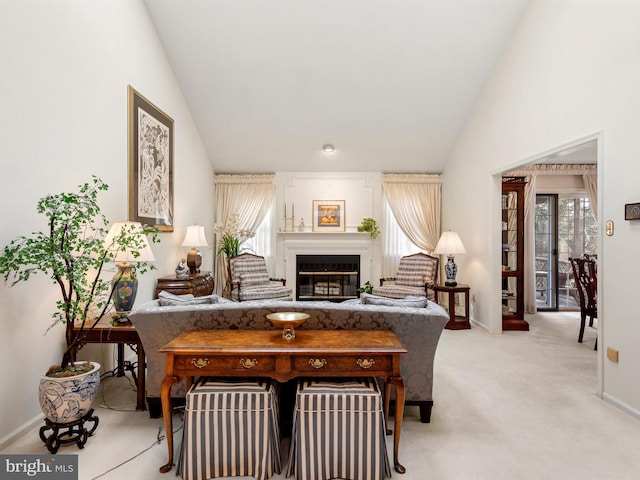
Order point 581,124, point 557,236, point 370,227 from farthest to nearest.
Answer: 1. point 370,227
2. point 557,236
3. point 581,124

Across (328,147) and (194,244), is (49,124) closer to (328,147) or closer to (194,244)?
(194,244)

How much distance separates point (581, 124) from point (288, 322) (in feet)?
10.2

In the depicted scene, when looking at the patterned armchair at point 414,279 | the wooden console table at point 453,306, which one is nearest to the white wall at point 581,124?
the wooden console table at point 453,306

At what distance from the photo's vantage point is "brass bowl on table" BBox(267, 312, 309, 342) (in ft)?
7.01

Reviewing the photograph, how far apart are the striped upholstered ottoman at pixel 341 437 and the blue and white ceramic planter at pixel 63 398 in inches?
53.7

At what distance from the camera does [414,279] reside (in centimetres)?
576

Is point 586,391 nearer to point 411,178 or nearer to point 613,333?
point 613,333

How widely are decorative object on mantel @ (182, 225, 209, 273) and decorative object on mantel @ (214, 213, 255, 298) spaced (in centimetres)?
148

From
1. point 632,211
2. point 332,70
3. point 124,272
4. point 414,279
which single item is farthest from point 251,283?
point 632,211

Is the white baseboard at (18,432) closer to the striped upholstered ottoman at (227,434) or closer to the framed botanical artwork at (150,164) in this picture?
the striped upholstered ottoman at (227,434)

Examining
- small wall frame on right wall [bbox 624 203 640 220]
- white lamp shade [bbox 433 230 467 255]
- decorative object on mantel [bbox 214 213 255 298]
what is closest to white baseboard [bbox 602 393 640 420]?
small wall frame on right wall [bbox 624 203 640 220]

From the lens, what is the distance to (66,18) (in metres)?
2.82

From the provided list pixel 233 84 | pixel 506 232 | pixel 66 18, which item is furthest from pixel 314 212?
pixel 66 18

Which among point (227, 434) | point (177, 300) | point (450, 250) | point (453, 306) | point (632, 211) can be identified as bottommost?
point (227, 434)
